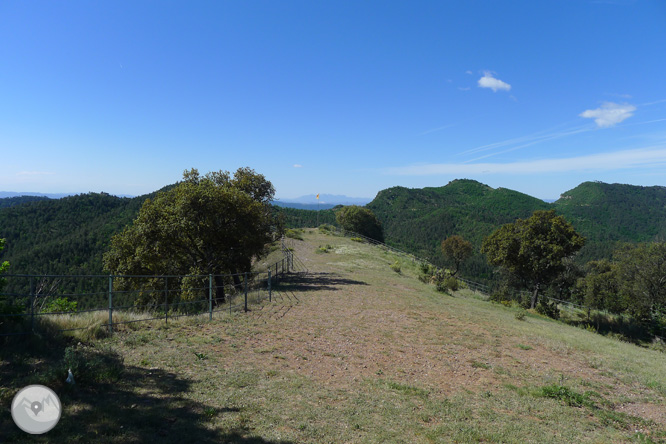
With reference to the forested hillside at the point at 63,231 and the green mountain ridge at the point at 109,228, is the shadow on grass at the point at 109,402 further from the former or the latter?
the forested hillside at the point at 63,231

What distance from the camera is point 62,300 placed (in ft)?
48.9

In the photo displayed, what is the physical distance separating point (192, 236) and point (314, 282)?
26.4 ft

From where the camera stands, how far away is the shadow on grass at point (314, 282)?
18.7 metres

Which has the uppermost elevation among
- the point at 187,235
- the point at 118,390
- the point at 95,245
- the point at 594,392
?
the point at 187,235

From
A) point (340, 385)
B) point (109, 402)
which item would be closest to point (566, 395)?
point (340, 385)

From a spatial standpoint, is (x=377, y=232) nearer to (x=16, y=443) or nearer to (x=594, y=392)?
(x=594, y=392)

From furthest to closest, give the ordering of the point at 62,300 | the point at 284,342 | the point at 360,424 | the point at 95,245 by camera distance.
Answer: the point at 95,245
the point at 62,300
the point at 284,342
the point at 360,424

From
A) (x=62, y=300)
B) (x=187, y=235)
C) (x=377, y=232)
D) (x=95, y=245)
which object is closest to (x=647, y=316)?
(x=187, y=235)

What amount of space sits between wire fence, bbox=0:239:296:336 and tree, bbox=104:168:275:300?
767mm

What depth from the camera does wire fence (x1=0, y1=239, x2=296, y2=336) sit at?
7.04 m

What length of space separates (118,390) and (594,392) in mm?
9366

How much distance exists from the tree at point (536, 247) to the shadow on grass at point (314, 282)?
13807mm

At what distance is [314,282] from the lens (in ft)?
68.8

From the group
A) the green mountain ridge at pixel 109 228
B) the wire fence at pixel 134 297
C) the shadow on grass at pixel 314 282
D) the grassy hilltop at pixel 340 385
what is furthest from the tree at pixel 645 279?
the wire fence at pixel 134 297
